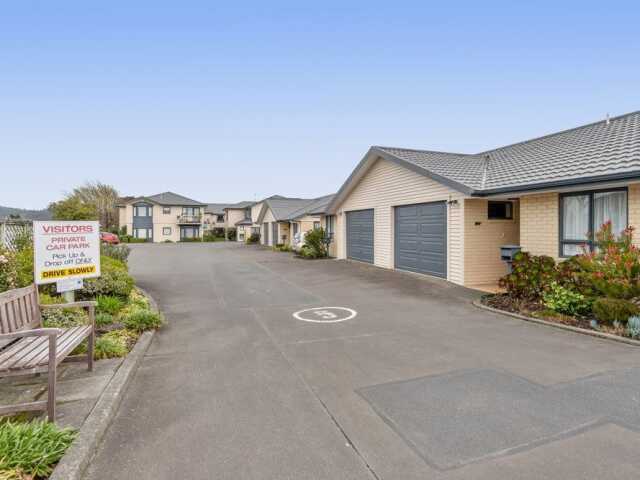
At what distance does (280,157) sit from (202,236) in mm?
25798

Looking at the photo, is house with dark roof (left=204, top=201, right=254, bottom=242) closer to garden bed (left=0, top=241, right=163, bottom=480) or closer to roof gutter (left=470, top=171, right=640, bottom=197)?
garden bed (left=0, top=241, right=163, bottom=480)

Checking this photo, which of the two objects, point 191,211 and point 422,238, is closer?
point 422,238

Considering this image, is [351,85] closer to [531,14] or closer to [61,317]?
[531,14]

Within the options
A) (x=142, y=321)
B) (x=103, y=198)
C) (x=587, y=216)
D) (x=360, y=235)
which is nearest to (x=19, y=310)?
(x=142, y=321)

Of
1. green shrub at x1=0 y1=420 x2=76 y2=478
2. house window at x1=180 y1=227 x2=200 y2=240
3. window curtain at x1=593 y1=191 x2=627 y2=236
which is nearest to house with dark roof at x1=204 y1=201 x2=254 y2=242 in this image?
house window at x1=180 y1=227 x2=200 y2=240

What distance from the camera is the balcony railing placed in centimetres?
5728

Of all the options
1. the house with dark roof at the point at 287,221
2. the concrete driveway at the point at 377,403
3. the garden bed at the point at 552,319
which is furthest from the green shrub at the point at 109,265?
the house with dark roof at the point at 287,221

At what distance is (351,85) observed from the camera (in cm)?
2027

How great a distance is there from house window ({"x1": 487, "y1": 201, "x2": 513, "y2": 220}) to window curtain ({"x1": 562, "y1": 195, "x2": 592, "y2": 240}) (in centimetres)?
255

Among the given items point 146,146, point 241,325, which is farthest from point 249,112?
point 241,325

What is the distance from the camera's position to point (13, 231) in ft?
27.0

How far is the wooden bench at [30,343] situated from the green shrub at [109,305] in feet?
8.66

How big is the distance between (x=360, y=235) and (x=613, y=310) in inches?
500

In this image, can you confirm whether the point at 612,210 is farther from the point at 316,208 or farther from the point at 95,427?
the point at 316,208
